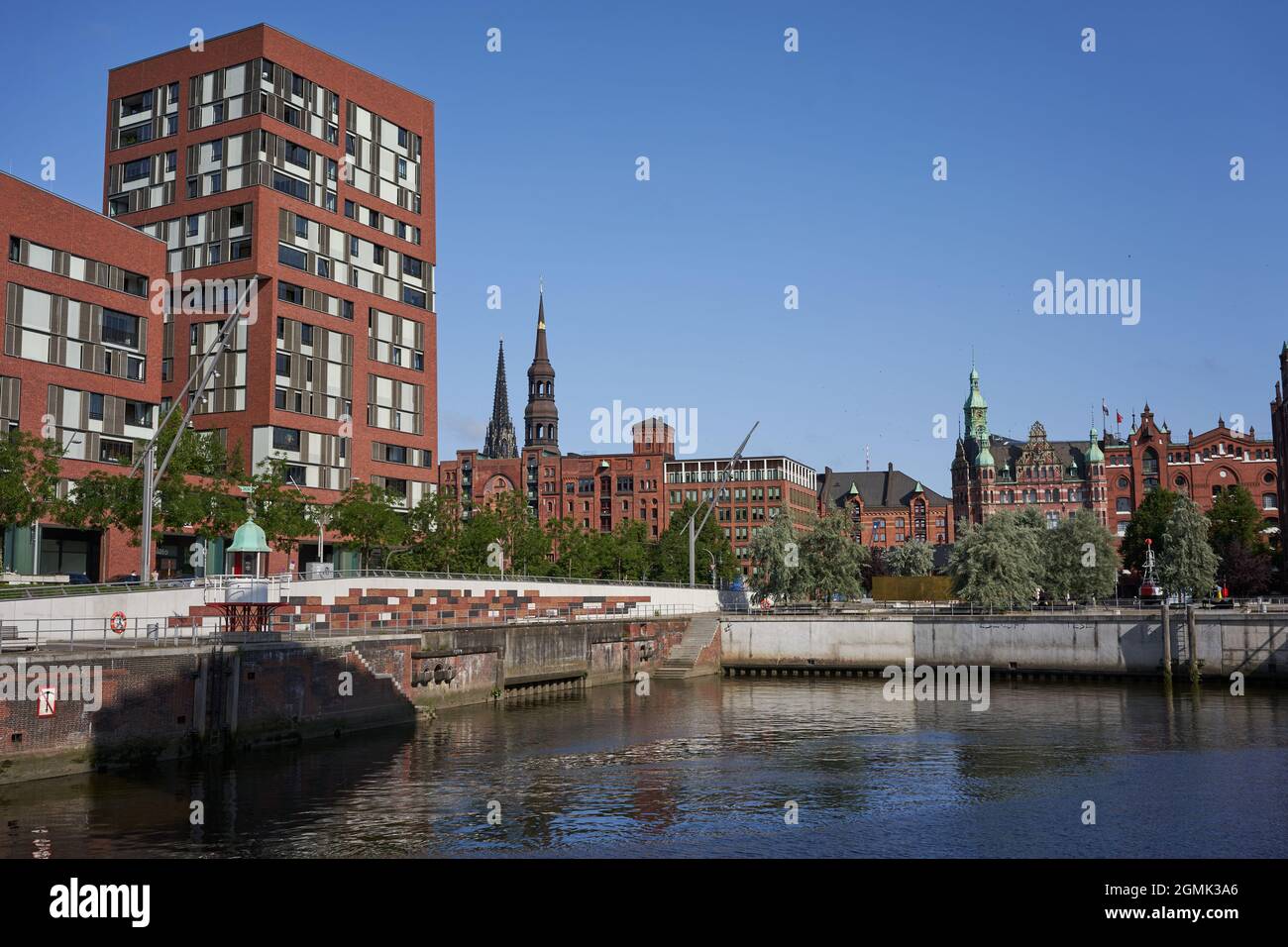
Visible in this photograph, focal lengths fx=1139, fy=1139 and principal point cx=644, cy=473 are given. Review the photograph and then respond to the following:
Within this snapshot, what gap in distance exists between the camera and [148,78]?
294 ft

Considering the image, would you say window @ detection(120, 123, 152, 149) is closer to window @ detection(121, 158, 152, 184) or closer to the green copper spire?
window @ detection(121, 158, 152, 184)

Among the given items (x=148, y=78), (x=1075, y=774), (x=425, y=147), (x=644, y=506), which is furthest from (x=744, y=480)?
(x=1075, y=774)

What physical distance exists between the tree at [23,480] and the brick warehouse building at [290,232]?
1977 cm

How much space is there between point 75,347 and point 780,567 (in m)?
60.9

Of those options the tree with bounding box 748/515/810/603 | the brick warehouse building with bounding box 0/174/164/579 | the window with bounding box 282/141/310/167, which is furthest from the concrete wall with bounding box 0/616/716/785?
the tree with bounding box 748/515/810/603

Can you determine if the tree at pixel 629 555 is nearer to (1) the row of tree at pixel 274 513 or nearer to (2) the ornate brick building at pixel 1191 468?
(1) the row of tree at pixel 274 513

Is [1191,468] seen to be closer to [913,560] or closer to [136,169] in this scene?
[913,560]

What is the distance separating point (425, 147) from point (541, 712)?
5875cm

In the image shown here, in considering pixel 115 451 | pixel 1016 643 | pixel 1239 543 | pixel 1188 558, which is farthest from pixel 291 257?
pixel 1239 543

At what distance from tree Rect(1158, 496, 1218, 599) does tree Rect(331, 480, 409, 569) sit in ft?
245

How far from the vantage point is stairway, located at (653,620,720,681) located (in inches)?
3196

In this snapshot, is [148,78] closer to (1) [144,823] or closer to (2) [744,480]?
(1) [144,823]

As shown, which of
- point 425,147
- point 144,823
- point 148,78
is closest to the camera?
point 144,823
